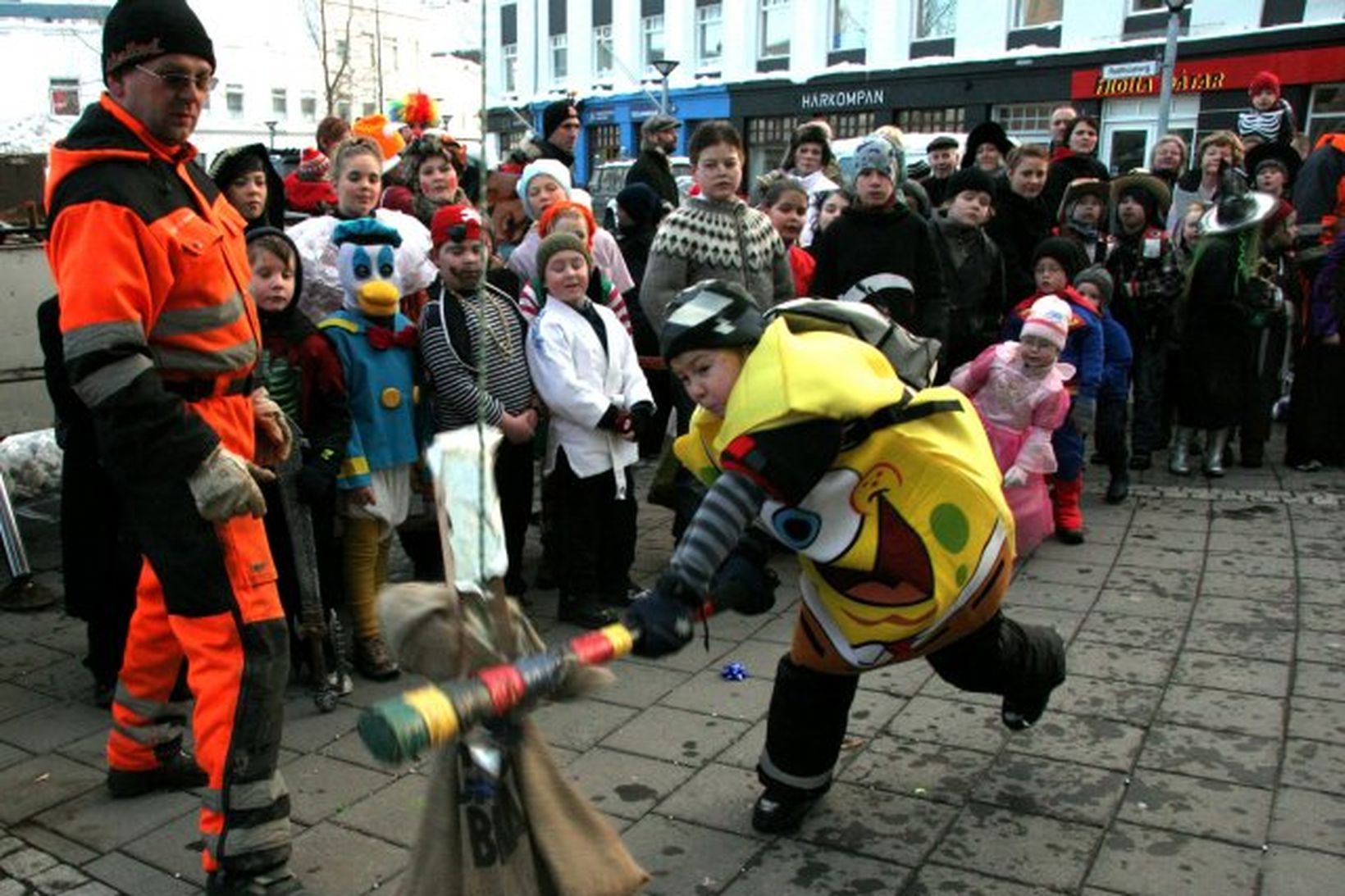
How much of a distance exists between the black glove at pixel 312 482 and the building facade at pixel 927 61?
47.1ft

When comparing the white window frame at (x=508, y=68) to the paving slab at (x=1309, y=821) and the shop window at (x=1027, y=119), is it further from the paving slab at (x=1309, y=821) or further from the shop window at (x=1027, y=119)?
the paving slab at (x=1309, y=821)

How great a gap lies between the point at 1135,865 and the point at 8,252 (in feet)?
17.9

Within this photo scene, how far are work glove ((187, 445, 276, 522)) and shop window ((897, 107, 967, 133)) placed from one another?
25861mm

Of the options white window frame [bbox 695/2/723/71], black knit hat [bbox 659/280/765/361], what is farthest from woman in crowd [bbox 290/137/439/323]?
white window frame [bbox 695/2/723/71]

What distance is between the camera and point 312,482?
397cm

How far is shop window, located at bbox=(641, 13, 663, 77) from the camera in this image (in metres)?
33.7

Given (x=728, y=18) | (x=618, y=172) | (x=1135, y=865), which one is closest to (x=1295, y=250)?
(x=1135, y=865)

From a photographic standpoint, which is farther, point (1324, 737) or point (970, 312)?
point (970, 312)

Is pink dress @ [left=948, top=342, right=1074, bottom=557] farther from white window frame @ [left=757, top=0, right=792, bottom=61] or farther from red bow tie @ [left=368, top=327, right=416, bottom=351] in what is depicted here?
white window frame @ [left=757, top=0, right=792, bottom=61]

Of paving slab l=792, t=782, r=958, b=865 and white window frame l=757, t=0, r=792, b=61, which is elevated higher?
white window frame l=757, t=0, r=792, b=61

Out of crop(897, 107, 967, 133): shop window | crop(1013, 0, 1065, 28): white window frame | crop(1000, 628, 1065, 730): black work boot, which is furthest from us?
crop(897, 107, 967, 133): shop window

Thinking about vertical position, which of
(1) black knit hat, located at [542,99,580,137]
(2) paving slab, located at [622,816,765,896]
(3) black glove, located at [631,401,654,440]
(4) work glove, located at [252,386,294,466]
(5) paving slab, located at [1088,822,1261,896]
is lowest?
(2) paving slab, located at [622,816,765,896]

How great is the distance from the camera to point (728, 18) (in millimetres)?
31531

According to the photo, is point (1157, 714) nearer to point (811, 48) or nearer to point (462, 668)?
point (462, 668)
